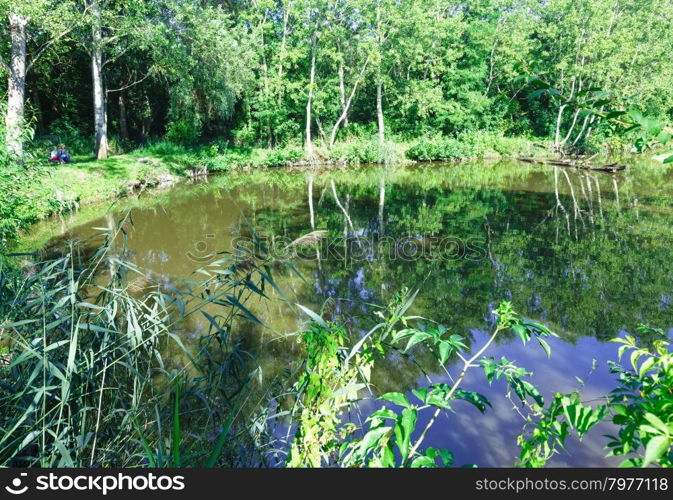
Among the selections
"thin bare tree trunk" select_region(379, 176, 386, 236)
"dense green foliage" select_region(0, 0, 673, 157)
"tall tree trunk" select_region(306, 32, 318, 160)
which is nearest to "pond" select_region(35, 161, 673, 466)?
"thin bare tree trunk" select_region(379, 176, 386, 236)

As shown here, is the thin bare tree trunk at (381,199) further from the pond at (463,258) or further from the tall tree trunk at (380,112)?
the tall tree trunk at (380,112)

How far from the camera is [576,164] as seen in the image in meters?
24.1

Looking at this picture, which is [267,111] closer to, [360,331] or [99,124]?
[99,124]

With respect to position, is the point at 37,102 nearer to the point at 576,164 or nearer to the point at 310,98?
the point at 310,98

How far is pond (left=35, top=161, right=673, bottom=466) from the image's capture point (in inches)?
203

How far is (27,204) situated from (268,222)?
6.82 m

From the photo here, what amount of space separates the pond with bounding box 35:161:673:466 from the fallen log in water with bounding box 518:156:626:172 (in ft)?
8.27

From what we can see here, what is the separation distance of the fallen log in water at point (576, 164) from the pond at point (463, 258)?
252 centimetres

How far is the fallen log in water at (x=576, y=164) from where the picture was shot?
2200 centimetres

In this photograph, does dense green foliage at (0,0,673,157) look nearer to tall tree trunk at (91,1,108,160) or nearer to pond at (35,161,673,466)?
tall tree trunk at (91,1,108,160)

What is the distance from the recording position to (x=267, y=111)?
82.8 feet

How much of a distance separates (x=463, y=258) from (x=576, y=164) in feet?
60.3

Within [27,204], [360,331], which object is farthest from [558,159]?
[27,204]

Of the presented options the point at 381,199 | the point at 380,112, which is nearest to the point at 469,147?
the point at 380,112
